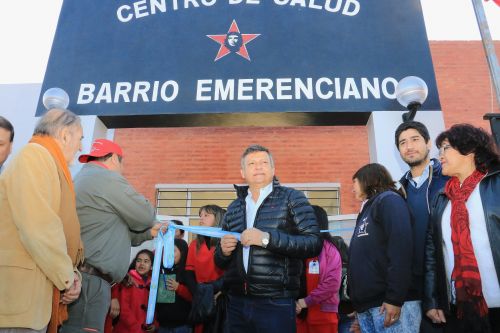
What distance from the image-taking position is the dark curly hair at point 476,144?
7.97 feet

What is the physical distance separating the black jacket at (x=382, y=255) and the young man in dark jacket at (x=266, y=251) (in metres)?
0.34

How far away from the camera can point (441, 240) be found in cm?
257

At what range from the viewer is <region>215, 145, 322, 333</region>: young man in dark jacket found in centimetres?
251

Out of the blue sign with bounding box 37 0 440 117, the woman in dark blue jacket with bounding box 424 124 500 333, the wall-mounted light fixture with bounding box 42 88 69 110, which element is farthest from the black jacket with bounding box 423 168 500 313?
the wall-mounted light fixture with bounding box 42 88 69 110

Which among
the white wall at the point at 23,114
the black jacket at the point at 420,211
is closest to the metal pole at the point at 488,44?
the black jacket at the point at 420,211

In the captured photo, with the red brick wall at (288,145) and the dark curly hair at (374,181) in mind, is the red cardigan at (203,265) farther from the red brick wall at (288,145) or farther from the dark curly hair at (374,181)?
the red brick wall at (288,145)

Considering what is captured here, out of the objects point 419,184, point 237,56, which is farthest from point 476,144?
point 237,56

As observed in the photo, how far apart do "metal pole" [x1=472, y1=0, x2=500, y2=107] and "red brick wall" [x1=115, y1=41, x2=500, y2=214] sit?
3.58 meters

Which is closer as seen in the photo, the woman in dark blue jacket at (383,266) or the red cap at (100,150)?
the woman in dark blue jacket at (383,266)

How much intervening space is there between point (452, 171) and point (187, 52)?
3.32 m

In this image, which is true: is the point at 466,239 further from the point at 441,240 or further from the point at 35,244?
the point at 35,244

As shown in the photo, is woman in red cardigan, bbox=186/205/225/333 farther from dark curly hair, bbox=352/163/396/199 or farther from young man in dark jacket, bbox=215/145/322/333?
dark curly hair, bbox=352/163/396/199

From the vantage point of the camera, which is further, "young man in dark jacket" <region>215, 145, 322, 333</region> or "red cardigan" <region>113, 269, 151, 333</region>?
"red cardigan" <region>113, 269, 151, 333</region>

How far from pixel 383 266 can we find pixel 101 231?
1.92 metres
